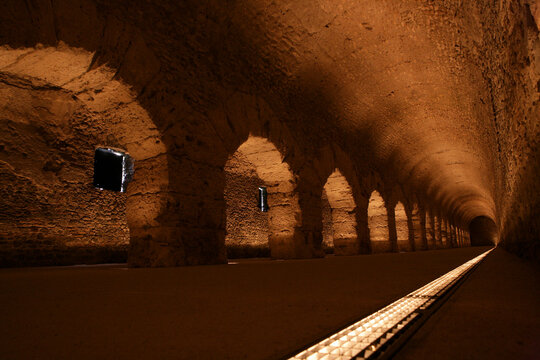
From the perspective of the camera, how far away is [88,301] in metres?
1.86

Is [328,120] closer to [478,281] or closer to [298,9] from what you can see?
[298,9]

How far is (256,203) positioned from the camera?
10.0 metres

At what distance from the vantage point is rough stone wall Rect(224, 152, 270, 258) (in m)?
9.17

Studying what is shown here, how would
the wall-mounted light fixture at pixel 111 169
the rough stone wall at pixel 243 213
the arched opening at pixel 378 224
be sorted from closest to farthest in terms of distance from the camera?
the wall-mounted light fixture at pixel 111 169
the rough stone wall at pixel 243 213
the arched opening at pixel 378 224

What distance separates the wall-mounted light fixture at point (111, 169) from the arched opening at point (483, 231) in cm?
3126

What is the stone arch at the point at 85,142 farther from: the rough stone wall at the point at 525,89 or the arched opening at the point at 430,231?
the arched opening at the point at 430,231

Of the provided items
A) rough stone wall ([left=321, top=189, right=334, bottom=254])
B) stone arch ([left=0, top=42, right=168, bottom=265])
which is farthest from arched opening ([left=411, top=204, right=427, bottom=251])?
stone arch ([left=0, top=42, right=168, bottom=265])

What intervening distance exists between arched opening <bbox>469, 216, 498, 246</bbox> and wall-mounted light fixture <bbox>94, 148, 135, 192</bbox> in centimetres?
3126

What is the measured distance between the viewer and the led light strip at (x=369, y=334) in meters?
0.92

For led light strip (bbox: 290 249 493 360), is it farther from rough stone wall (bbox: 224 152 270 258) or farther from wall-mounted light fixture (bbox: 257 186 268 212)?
wall-mounted light fixture (bbox: 257 186 268 212)

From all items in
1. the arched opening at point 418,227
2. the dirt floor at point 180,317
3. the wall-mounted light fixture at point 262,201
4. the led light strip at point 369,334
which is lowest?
the dirt floor at point 180,317

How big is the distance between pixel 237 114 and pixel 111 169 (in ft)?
11.0

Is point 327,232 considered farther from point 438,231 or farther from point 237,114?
point 438,231

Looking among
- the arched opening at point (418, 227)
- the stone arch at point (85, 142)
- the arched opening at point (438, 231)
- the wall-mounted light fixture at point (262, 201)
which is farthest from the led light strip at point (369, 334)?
the arched opening at point (438, 231)
